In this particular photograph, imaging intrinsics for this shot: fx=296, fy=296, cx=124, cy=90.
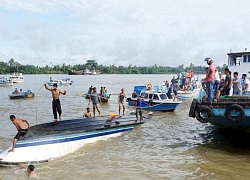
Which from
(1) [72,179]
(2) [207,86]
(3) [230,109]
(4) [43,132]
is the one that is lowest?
(1) [72,179]

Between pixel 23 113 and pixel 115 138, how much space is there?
11.8 meters

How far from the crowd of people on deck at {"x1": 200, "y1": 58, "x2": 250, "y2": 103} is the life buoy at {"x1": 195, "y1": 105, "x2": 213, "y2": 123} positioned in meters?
0.34

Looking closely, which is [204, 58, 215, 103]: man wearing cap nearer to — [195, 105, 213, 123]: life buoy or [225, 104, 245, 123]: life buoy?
[195, 105, 213, 123]: life buoy

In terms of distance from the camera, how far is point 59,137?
35.8 feet

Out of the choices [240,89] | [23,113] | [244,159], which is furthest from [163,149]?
[23,113]

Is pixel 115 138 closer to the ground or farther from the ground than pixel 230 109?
closer to the ground

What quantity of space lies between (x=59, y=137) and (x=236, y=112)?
6457 millimetres

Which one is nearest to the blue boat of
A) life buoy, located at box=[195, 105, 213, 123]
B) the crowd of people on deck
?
the crowd of people on deck

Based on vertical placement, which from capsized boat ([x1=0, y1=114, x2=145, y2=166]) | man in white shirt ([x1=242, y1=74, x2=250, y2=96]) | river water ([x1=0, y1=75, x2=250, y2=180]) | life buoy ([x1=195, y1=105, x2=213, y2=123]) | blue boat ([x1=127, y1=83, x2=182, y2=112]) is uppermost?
man in white shirt ([x1=242, y1=74, x2=250, y2=96])

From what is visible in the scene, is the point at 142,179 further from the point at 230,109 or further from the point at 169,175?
the point at 230,109

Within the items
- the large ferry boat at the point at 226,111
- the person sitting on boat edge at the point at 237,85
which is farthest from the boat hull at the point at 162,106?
the large ferry boat at the point at 226,111

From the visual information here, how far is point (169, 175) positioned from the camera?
9.36m

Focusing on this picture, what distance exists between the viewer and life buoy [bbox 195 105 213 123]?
1105 centimetres

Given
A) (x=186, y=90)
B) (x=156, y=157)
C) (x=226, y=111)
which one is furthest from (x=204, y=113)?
(x=186, y=90)
